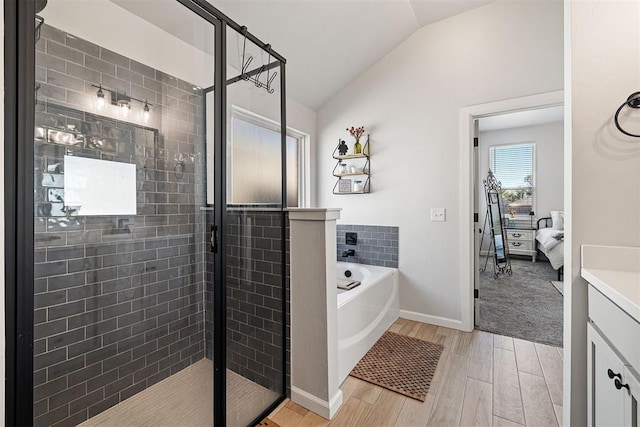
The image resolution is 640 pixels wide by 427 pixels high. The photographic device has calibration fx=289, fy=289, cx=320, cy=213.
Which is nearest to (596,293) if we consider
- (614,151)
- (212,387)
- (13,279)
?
(614,151)

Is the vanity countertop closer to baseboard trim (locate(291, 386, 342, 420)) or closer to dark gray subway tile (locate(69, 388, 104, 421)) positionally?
baseboard trim (locate(291, 386, 342, 420))

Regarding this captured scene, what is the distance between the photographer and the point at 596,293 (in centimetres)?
107

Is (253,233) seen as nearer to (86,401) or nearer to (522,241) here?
(86,401)

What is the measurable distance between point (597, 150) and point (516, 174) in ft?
18.3

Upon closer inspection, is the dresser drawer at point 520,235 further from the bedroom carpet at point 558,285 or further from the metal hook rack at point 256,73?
the metal hook rack at point 256,73

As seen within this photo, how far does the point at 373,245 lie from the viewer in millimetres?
3127

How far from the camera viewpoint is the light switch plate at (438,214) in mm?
2722

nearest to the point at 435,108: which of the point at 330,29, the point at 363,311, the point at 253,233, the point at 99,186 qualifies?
the point at 330,29

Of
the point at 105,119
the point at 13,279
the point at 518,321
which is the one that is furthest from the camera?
the point at 518,321

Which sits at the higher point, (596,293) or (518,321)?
(596,293)

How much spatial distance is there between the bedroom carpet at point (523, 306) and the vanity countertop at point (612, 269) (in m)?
1.68

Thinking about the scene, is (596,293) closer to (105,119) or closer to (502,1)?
(105,119)

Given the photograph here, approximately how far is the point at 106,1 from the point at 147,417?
197cm

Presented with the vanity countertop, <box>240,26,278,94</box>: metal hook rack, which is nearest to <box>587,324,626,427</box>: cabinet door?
the vanity countertop
